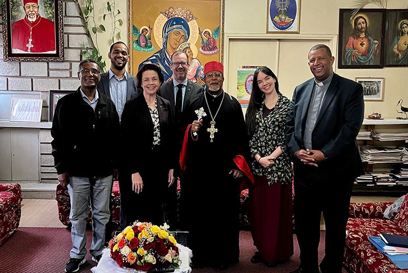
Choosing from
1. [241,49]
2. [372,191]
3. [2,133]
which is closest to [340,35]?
[241,49]

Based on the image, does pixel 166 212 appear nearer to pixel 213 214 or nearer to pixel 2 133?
pixel 213 214

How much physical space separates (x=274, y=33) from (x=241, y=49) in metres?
0.43

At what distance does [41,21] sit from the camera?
4656 mm

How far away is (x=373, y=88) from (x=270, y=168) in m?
2.80

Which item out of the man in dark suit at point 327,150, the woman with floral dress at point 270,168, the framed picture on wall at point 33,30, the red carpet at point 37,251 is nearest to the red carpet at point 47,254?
the red carpet at point 37,251

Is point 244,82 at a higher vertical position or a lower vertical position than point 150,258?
higher

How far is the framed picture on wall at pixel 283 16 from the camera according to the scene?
4.92 metres

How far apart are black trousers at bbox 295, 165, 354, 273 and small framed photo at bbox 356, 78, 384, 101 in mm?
2828

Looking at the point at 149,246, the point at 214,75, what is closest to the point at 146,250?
the point at 149,246

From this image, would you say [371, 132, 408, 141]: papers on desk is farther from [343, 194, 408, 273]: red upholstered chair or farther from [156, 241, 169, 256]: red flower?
[156, 241, 169, 256]: red flower

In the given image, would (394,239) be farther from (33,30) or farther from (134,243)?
(33,30)

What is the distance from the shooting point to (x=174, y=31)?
→ 497 centimetres

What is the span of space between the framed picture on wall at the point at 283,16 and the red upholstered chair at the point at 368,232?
8.08 feet

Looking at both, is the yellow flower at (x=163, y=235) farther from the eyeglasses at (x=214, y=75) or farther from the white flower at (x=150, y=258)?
the eyeglasses at (x=214, y=75)
